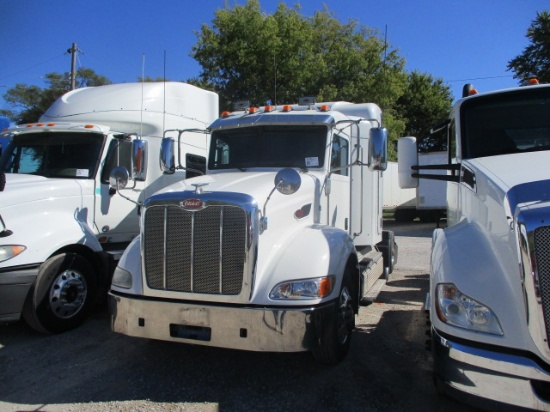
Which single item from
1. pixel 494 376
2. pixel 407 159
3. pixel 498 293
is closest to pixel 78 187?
pixel 407 159

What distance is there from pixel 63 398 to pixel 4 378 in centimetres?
86

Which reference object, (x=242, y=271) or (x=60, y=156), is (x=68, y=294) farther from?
(x=242, y=271)

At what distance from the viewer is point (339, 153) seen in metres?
5.32

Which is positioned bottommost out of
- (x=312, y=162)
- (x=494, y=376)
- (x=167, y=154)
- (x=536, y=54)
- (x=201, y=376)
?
(x=201, y=376)

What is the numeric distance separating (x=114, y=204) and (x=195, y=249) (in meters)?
3.02

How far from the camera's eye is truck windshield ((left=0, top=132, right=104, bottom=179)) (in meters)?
5.86

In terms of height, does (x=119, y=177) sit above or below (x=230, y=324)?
above

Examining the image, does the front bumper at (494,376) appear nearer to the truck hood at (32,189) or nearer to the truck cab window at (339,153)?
the truck cab window at (339,153)

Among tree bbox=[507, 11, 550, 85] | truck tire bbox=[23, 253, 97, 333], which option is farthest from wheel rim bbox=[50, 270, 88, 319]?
tree bbox=[507, 11, 550, 85]

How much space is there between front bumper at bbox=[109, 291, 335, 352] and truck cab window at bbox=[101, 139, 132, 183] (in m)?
2.83

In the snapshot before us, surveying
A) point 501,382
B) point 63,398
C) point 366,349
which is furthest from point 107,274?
point 501,382

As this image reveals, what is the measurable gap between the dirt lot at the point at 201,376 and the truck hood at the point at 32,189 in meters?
1.61

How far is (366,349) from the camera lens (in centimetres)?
457

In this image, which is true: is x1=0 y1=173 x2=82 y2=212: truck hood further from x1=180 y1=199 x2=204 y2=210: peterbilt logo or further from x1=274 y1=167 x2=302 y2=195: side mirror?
x1=274 y1=167 x2=302 y2=195: side mirror
